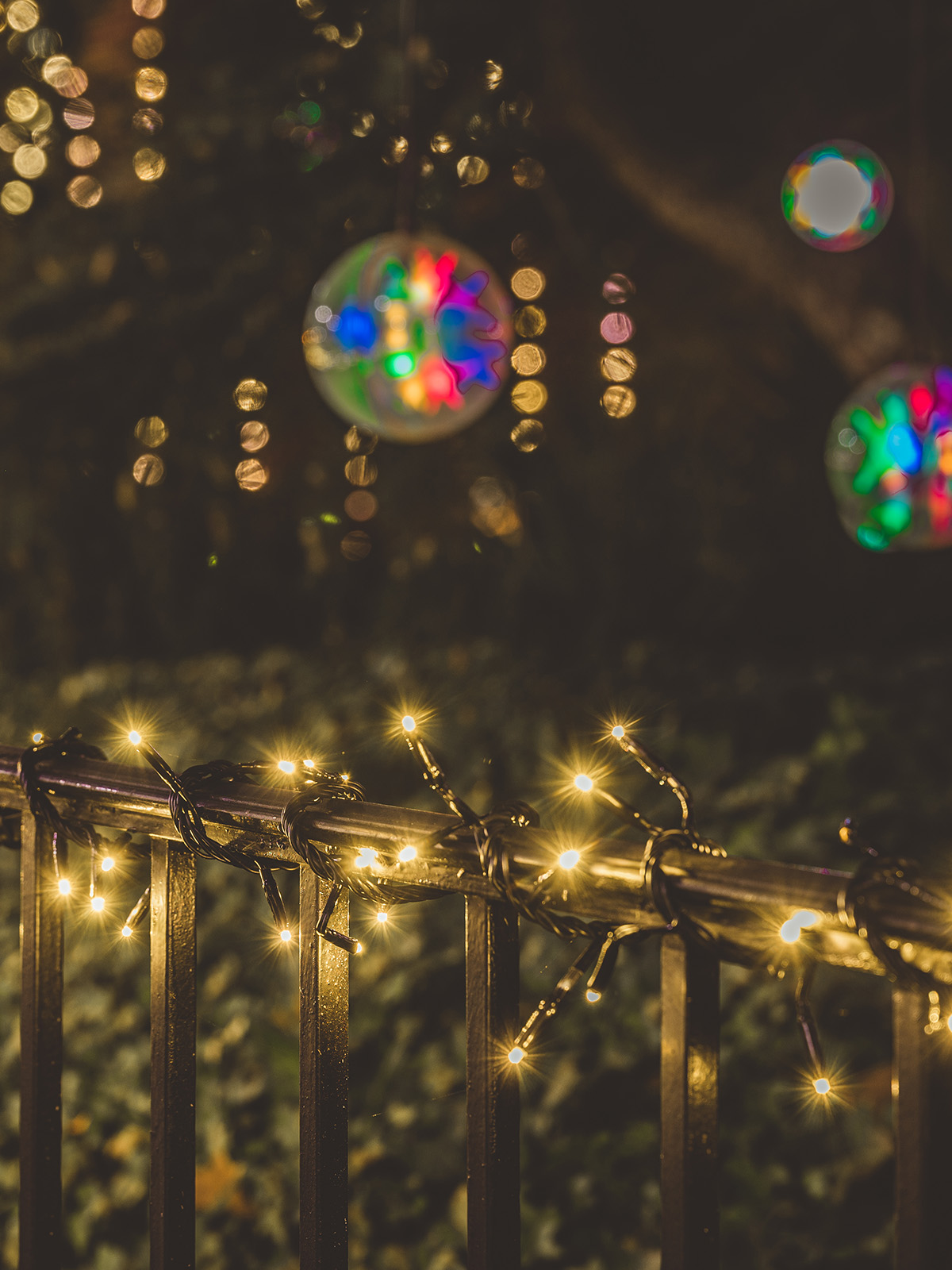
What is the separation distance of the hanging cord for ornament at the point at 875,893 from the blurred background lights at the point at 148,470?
6.78 metres

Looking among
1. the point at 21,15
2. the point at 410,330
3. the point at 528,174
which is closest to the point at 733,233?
the point at 528,174

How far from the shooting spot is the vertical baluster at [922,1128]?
86 centimetres

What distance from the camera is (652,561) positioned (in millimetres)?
6891

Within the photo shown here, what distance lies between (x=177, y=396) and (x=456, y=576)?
2.11 metres

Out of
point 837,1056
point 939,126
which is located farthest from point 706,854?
point 939,126

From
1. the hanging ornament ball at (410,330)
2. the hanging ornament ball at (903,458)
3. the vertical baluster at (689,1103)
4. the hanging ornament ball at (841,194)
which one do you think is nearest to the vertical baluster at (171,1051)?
the vertical baluster at (689,1103)

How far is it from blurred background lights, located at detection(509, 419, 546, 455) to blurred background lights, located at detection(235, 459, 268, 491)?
1813 mm

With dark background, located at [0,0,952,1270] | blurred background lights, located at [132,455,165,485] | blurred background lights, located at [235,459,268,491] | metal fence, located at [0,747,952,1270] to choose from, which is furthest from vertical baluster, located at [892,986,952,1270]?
blurred background lights, located at [132,455,165,485]

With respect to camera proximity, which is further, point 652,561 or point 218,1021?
point 652,561

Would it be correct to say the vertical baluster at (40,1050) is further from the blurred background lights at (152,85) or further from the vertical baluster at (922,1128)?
the blurred background lights at (152,85)

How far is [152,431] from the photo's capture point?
7039 millimetres

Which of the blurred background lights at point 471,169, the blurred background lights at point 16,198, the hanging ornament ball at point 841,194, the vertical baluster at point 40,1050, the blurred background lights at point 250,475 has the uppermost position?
the blurred background lights at point 16,198

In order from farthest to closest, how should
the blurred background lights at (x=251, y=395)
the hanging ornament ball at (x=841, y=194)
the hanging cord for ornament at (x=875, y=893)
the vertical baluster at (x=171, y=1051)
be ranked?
the blurred background lights at (x=251, y=395)
the hanging ornament ball at (x=841, y=194)
the vertical baluster at (x=171, y=1051)
the hanging cord for ornament at (x=875, y=893)

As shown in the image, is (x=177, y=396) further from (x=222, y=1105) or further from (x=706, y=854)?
(x=706, y=854)
